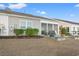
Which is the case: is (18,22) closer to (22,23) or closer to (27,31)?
(22,23)

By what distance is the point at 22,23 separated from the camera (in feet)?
80.3

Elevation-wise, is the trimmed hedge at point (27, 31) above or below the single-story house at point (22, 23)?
below

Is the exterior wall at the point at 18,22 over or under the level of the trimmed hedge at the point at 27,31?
over

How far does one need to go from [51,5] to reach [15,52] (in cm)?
103

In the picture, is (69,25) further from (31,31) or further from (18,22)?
(18,22)

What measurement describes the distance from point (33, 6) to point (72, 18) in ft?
2.33

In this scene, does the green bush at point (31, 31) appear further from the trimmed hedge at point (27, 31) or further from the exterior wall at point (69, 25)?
the exterior wall at point (69, 25)

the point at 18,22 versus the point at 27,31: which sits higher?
the point at 18,22

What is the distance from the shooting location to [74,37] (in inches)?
966

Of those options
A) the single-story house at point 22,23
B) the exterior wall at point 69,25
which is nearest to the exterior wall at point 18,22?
the single-story house at point 22,23

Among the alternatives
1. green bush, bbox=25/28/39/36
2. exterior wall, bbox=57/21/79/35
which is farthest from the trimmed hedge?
exterior wall, bbox=57/21/79/35

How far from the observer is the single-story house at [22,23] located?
24469 mm

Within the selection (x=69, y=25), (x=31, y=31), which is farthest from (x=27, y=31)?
(x=69, y=25)

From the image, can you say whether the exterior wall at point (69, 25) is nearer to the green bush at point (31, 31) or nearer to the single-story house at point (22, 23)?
the single-story house at point (22, 23)
